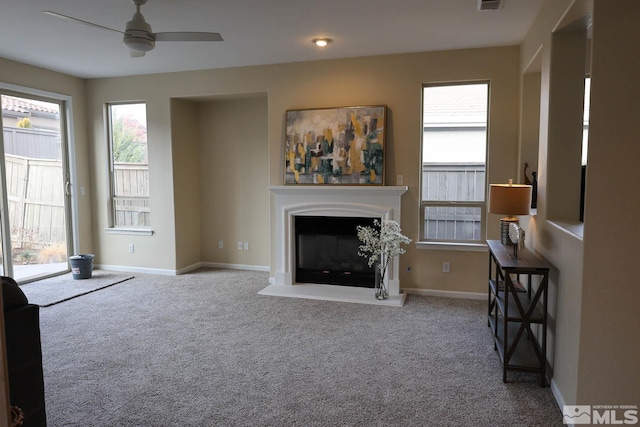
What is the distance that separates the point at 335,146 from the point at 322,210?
753 mm

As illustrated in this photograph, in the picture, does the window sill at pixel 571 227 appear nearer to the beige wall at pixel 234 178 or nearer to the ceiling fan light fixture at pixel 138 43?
the ceiling fan light fixture at pixel 138 43

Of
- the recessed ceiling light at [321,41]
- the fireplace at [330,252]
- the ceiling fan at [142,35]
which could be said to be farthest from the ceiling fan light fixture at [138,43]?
the fireplace at [330,252]

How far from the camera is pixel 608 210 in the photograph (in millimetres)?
2049

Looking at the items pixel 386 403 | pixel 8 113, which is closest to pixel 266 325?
pixel 386 403

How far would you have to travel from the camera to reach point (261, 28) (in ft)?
12.5

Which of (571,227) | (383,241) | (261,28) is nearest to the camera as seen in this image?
(571,227)

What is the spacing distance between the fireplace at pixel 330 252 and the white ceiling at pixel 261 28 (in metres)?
1.90

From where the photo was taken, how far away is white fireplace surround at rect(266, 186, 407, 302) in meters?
4.66

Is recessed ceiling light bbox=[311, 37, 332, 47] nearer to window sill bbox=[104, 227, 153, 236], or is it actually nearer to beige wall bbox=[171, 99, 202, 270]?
beige wall bbox=[171, 99, 202, 270]

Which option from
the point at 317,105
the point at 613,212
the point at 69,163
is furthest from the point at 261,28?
the point at 69,163

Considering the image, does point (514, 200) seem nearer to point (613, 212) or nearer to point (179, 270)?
point (613, 212)

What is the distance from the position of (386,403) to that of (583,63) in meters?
2.53

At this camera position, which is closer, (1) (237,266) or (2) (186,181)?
(2) (186,181)

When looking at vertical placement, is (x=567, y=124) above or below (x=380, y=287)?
above
